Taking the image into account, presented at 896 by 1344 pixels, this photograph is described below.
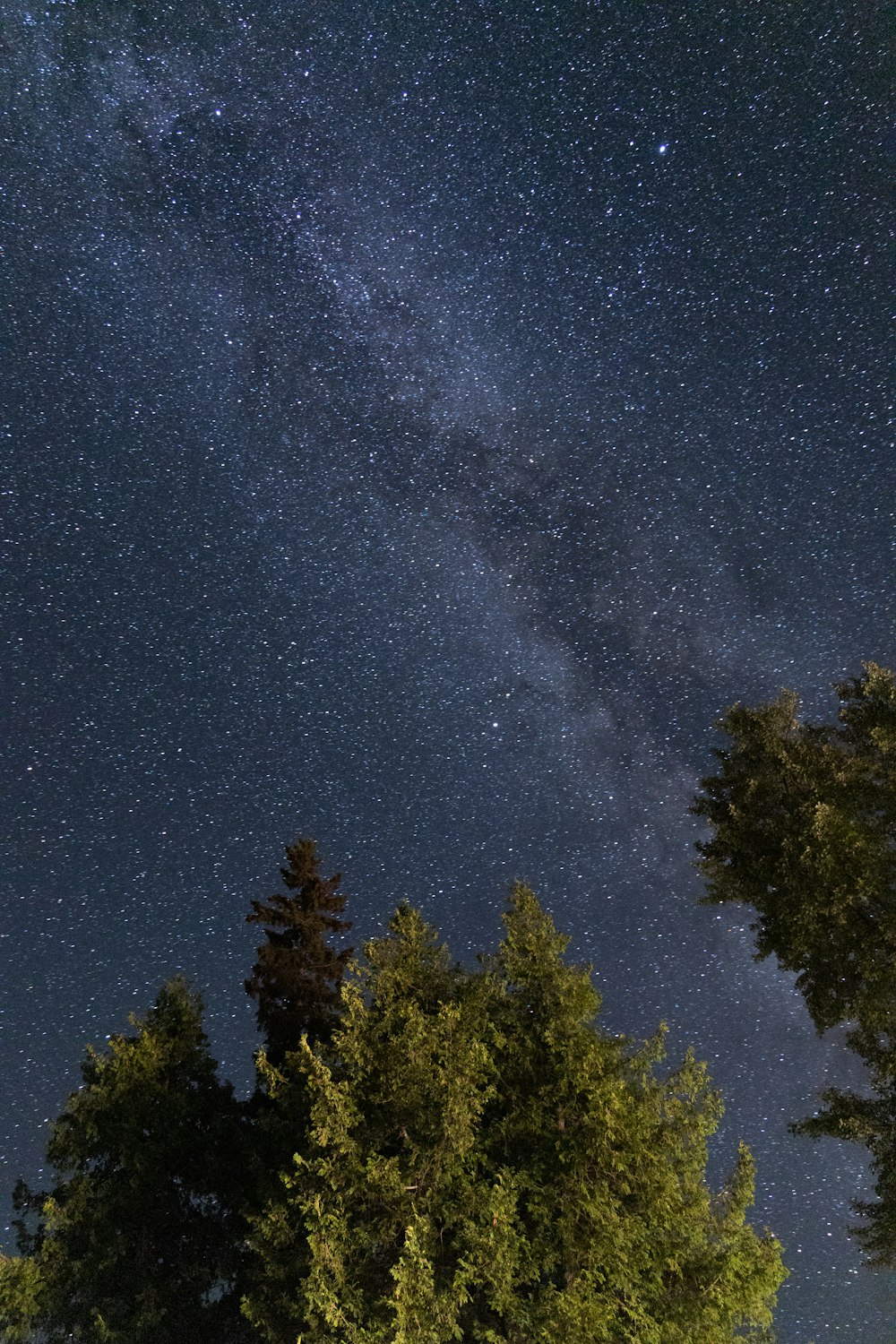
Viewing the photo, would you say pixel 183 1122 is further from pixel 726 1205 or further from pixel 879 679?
pixel 879 679

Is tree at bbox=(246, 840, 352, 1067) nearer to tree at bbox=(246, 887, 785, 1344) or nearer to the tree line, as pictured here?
the tree line

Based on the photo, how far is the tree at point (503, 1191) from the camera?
13195mm

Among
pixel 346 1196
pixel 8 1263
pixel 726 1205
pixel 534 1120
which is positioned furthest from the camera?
pixel 8 1263

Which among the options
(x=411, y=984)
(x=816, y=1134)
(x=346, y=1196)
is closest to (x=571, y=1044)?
(x=411, y=984)

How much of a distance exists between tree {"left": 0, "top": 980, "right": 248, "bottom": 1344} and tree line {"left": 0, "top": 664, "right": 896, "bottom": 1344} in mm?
57

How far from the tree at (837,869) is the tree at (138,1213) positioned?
49.1ft

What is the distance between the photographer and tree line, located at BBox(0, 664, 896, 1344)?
1360 centimetres

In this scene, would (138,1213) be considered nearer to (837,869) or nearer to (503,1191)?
(503,1191)

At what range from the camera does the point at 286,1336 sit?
15.2 meters

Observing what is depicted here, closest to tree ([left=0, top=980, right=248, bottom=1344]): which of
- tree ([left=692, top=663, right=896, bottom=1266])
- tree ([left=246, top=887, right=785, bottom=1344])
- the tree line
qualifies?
the tree line

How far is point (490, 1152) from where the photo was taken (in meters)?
15.4

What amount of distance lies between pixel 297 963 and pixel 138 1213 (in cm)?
700

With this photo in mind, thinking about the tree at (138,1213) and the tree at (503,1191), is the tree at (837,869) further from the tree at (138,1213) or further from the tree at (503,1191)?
the tree at (138,1213)

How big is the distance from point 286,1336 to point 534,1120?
22.0ft
